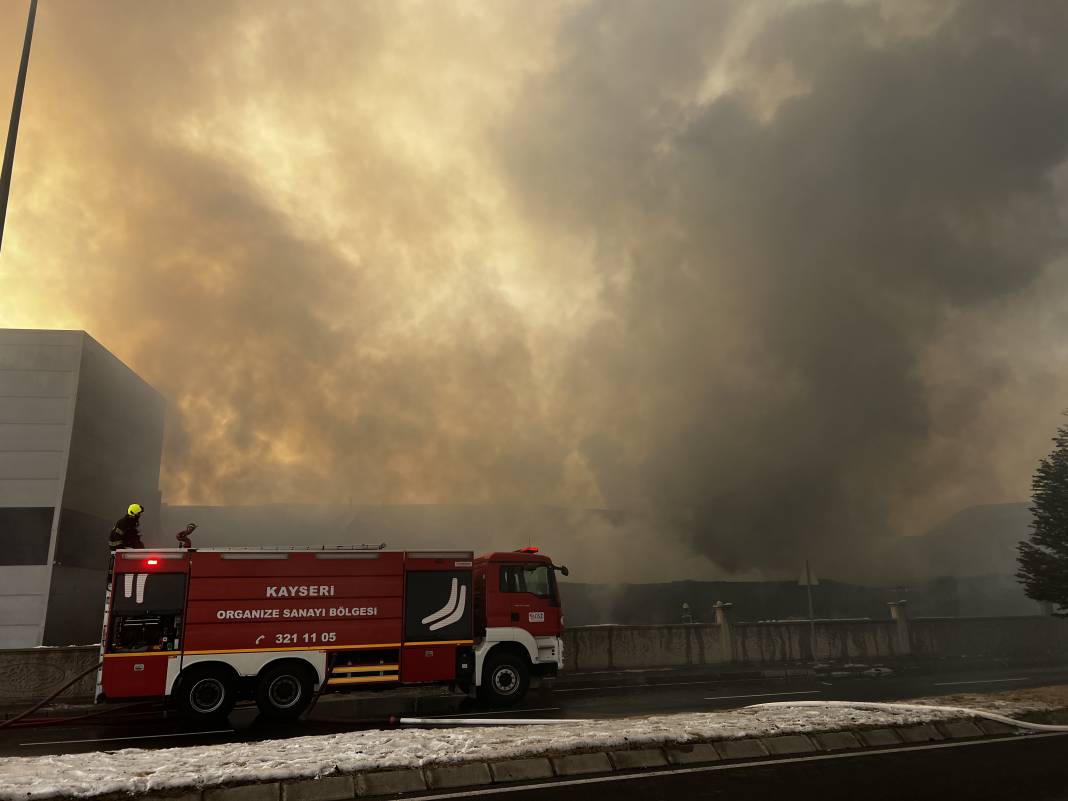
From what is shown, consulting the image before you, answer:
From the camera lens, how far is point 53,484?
2328cm

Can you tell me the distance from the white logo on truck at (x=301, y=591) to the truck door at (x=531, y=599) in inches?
139

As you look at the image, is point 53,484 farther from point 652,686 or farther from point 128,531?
point 652,686

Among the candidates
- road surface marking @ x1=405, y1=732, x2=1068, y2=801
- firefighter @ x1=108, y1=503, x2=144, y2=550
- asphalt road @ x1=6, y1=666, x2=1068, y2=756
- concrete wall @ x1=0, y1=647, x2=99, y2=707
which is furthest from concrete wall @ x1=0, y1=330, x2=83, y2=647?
road surface marking @ x1=405, y1=732, x2=1068, y2=801

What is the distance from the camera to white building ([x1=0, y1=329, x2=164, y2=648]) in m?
22.6

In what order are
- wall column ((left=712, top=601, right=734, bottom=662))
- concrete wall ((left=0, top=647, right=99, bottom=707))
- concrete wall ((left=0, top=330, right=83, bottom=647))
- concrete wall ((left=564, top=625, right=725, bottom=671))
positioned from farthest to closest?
concrete wall ((left=0, top=330, right=83, bottom=647)) → wall column ((left=712, top=601, right=734, bottom=662)) → concrete wall ((left=564, top=625, right=725, bottom=671)) → concrete wall ((left=0, top=647, right=99, bottom=707))

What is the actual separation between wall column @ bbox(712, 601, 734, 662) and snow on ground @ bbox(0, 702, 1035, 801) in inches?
482

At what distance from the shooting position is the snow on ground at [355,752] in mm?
5633

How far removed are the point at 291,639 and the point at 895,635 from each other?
19838mm

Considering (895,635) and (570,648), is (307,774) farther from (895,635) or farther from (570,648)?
(895,635)

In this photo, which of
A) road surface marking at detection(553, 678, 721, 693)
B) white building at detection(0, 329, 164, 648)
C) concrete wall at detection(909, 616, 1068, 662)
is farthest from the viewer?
concrete wall at detection(909, 616, 1068, 662)

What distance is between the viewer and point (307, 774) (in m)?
5.86

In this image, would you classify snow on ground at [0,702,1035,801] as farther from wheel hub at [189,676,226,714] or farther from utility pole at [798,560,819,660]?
utility pole at [798,560,819,660]

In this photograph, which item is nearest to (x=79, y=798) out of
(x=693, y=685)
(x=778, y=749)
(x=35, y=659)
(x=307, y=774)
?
(x=307, y=774)

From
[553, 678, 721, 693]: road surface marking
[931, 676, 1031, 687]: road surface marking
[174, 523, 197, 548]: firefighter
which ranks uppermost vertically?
[174, 523, 197, 548]: firefighter
